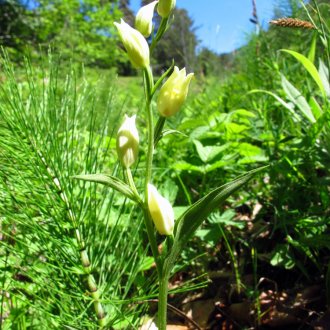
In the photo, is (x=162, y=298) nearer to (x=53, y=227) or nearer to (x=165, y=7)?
(x=53, y=227)

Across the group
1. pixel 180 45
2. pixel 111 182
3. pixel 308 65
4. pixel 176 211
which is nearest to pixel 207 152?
pixel 176 211

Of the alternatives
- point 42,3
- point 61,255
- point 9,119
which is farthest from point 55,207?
point 42,3

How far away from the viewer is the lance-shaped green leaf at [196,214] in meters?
0.50

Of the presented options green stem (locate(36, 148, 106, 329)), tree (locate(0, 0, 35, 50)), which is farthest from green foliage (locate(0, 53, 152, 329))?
tree (locate(0, 0, 35, 50))

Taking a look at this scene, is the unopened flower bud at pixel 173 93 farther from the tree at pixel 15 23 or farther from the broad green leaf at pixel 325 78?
the tree at pixel 15 23

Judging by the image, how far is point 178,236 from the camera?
543 millimetres

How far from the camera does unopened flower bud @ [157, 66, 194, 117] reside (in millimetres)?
574

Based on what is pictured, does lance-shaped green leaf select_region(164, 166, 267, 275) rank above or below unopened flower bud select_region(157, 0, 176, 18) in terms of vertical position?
below

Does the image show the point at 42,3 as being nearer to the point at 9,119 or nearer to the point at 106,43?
the point at 106,43

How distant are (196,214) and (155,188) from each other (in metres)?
0.07

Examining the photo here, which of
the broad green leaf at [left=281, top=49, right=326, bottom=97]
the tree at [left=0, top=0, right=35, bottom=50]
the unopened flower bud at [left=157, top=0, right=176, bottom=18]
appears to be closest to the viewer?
the unopened flower bud at [left=157, top=0, right=176, bottom=18]

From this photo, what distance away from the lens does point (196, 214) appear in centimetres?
53

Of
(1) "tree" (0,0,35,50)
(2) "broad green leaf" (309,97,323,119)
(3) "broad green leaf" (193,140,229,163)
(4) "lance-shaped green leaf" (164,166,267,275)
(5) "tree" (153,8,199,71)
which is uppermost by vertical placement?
(1) "tree" (0,0,35,50)

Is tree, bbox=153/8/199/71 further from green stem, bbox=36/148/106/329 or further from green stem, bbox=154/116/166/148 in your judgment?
green stem, bbox=36/148/106/329
